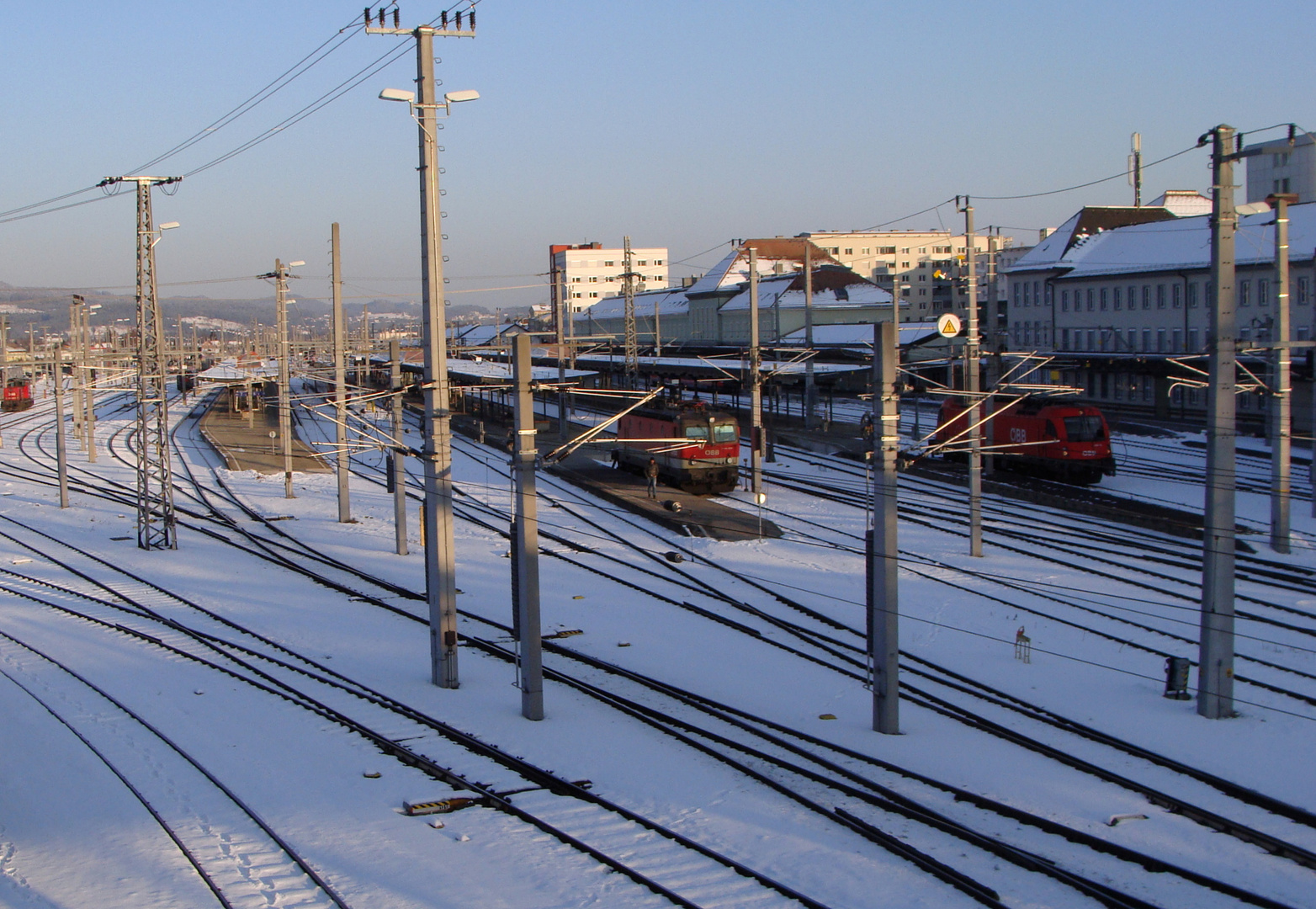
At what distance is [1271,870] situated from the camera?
347 inches

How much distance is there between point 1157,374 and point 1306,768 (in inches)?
1287

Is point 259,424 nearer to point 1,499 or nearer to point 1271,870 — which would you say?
point 1,499

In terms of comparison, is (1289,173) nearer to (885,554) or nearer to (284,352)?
(284,352)

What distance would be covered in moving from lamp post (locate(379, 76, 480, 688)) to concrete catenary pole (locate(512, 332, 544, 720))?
145 cm

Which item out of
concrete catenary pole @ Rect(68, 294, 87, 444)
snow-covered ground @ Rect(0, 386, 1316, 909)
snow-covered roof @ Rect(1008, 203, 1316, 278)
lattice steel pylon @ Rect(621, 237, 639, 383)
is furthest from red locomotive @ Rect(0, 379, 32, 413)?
snow-covered roof @ Rect(1008, 203, 1316, 278)

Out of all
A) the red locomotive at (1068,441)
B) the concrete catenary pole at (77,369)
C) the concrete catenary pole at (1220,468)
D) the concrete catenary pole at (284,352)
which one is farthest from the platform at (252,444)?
the concrete catenary pole at (1220,468)

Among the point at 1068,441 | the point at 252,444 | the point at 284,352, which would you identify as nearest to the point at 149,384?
the point at 284,352

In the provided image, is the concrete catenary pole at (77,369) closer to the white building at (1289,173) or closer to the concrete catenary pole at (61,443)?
the concrete catenary pole at (61,443)

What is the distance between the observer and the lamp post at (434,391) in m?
14.0

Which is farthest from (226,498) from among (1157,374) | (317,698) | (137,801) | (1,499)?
(1157,374)

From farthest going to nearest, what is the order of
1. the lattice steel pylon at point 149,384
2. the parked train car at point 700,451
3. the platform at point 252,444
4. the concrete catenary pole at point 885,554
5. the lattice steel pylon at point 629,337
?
the platform at point 252,444, the lattice steel pylon at point 629,337, the parked train car at point 700,451, the lattice steel pylon at point 149,384, the concrete catenary pole at point 885,554

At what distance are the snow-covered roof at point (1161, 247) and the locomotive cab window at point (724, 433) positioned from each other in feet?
70.2

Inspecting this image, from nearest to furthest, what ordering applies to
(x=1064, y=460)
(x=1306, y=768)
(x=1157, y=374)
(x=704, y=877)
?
(x=704, y=877) → (x=1306, y=768) → (x=1064, y=460) → (x=1157, y=374)

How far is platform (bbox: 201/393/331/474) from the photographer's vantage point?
40031 mm
